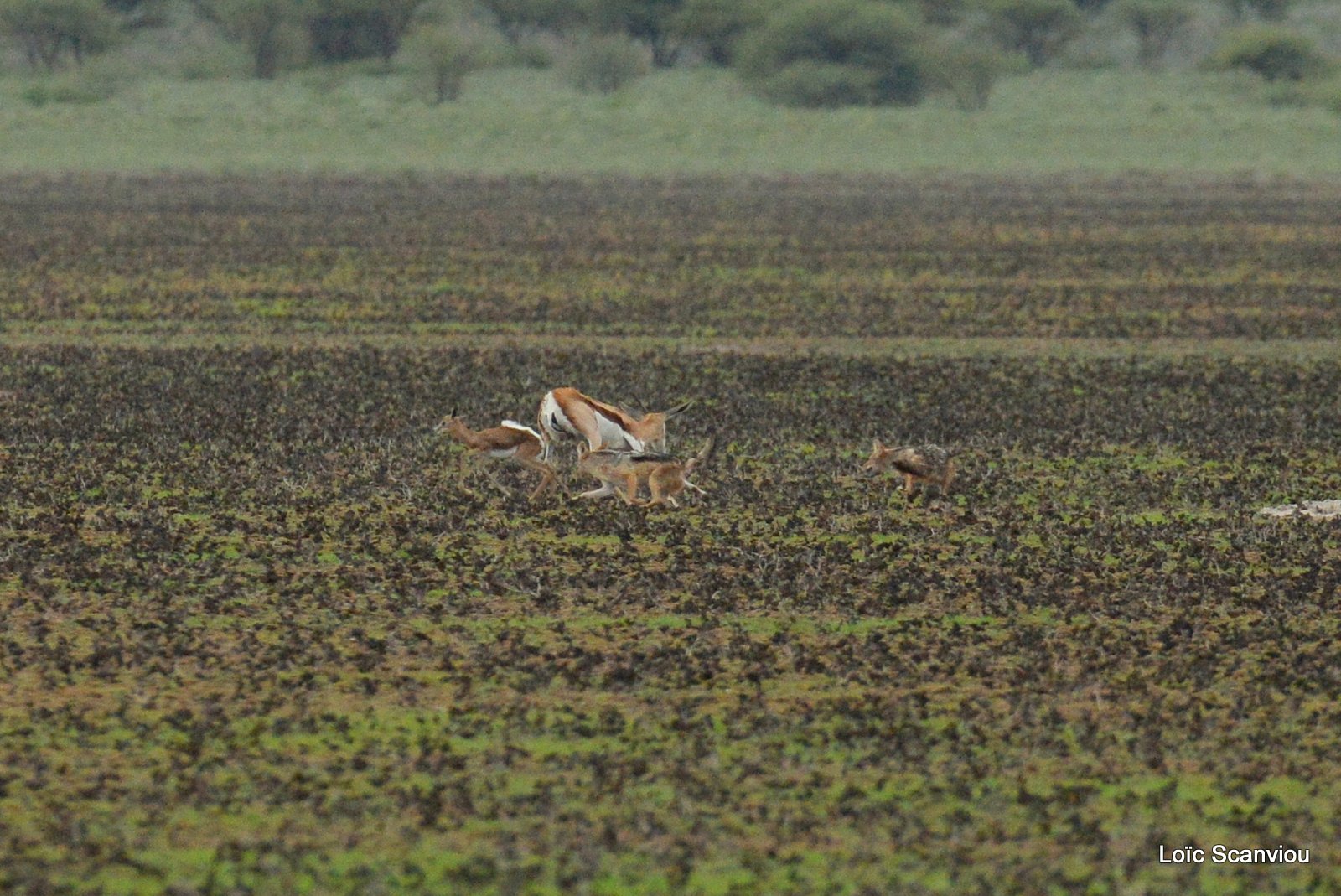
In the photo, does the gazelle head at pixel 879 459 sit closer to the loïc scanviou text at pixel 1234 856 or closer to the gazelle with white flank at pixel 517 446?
the gazelle with white flank at pixel 517 446

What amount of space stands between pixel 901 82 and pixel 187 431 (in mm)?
71202

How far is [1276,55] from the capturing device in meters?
87.2

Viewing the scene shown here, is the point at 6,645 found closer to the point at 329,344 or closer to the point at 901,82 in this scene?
the point at 329,344

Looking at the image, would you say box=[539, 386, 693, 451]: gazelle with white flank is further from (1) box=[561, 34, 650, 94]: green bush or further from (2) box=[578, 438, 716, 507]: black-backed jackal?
(1) box=[561, 34, 650, 94]: green bush

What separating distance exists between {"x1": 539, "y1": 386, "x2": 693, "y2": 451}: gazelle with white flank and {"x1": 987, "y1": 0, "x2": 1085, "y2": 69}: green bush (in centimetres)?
8218

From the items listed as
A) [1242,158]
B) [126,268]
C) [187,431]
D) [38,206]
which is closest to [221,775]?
[187,431]

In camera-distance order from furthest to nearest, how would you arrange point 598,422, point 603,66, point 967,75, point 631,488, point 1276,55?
point 603,66
point 1276,55
point 967,75
point 598,422
point 631,488

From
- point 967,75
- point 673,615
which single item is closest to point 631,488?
point 673,615

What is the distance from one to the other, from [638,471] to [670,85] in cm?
7790

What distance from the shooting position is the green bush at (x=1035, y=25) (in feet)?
310

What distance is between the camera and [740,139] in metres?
73.4

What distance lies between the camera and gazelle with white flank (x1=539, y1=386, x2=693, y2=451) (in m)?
14.5

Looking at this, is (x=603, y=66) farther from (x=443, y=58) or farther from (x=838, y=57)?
(x=838, y=57)

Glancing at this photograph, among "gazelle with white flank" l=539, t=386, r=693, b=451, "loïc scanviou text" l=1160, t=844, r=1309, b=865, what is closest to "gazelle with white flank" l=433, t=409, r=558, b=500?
"gazelle with white flank" l=539, t=386, r=693, b=451
